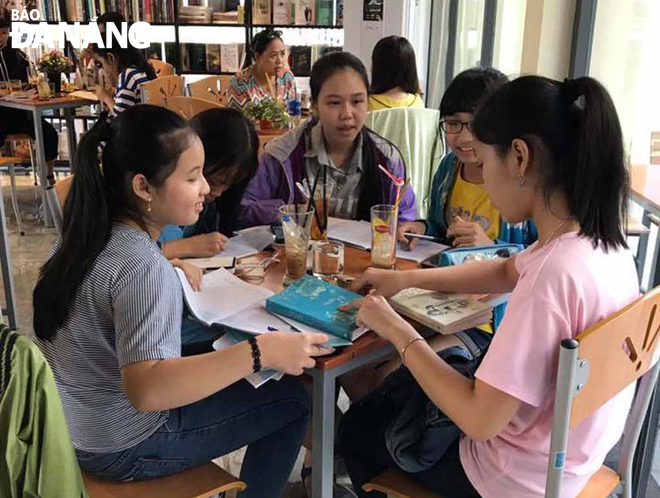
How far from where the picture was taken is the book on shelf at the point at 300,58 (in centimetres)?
595

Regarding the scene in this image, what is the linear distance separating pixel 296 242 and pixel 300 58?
4.76 meters

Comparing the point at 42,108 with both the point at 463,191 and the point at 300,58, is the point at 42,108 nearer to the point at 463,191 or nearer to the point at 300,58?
the point at 300,58

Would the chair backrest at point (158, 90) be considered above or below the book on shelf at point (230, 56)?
below

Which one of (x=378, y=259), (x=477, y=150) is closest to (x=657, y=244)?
(x=378, y=259)

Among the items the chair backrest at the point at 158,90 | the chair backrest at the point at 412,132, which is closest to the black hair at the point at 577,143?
the chair backrest at the point at 412,132

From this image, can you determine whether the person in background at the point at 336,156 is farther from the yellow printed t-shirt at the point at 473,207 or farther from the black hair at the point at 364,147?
the yellow printed t-shirt at the point at 473,207

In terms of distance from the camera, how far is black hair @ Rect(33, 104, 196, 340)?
3.82 ft

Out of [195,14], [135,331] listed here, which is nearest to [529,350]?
[135,331]

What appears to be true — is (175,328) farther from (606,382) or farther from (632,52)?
(632,52)

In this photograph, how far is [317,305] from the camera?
1329 mm

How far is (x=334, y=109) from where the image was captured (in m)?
2.10

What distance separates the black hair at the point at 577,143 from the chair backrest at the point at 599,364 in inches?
5.2

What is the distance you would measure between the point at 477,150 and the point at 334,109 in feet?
3.29

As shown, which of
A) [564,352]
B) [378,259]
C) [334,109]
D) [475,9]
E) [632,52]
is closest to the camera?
[564,352]
